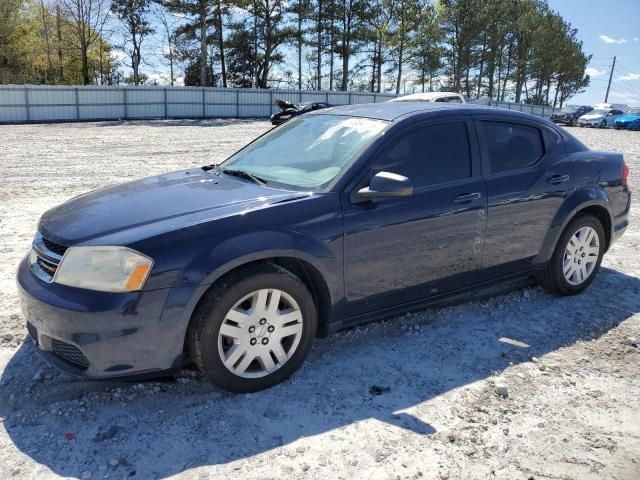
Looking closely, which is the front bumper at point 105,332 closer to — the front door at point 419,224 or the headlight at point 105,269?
the headlight at point 105,269

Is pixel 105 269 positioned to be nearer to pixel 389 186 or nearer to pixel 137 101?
pixel 389 186

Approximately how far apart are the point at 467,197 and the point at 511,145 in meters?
0.75

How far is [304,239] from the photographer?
133 inches

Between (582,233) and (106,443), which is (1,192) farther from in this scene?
(582,233)

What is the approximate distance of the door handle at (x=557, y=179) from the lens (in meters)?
4.61

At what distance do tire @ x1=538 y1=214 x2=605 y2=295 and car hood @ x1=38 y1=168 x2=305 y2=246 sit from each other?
2506 millimetres

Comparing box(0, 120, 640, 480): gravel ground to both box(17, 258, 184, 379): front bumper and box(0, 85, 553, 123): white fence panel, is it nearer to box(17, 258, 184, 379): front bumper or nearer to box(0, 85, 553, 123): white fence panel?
box(17, 258, 184, 379): front bumper

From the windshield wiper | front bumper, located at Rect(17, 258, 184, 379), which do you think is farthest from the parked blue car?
front bumper, located at Rect(17, 258, 184, 379)

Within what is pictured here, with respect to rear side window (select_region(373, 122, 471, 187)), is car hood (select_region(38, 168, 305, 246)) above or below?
below

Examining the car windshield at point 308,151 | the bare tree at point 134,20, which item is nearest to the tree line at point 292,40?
the bare tree at point 134,20

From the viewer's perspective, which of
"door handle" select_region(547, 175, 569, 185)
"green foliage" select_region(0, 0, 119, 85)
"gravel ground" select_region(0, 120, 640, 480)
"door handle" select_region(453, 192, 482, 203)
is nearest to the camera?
"gravel ground" select_region(0, 120, 640, 480)

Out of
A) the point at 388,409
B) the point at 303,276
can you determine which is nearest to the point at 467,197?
the point at 303,276

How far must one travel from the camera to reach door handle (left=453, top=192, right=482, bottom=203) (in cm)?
405

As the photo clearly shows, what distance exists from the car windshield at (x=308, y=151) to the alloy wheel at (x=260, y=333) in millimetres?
794
